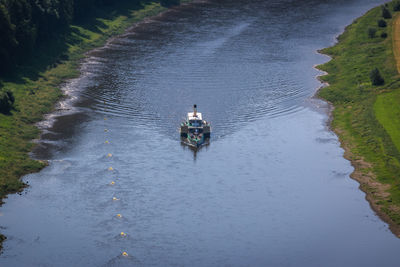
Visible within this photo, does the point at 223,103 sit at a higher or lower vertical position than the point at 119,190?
higher

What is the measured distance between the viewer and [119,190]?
286 feet

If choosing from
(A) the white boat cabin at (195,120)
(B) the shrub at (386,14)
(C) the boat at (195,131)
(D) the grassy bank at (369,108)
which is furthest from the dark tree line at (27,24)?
(B) the shrub at (386,14)

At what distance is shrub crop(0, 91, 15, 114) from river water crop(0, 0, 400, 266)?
644 cm

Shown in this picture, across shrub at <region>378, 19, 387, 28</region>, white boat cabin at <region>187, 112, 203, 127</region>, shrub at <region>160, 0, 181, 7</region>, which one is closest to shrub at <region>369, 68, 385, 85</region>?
white boat cabin at <region>187, 112, 203, 127</region>

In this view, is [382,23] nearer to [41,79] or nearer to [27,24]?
[41,79]

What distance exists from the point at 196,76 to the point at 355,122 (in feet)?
113

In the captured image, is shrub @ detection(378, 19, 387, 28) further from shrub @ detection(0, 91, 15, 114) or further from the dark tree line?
shrub @ detection(0, 91, 15, 114)

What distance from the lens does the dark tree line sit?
12138 cm

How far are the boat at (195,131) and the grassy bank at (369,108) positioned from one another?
66.7 ft

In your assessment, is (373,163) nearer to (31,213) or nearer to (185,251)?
(185,251)

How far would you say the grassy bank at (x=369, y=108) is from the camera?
90125 mm

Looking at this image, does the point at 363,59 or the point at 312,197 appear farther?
the point at 363,59

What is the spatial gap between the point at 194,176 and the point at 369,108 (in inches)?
1384

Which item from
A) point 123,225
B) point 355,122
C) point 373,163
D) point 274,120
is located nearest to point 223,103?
point 274,120
